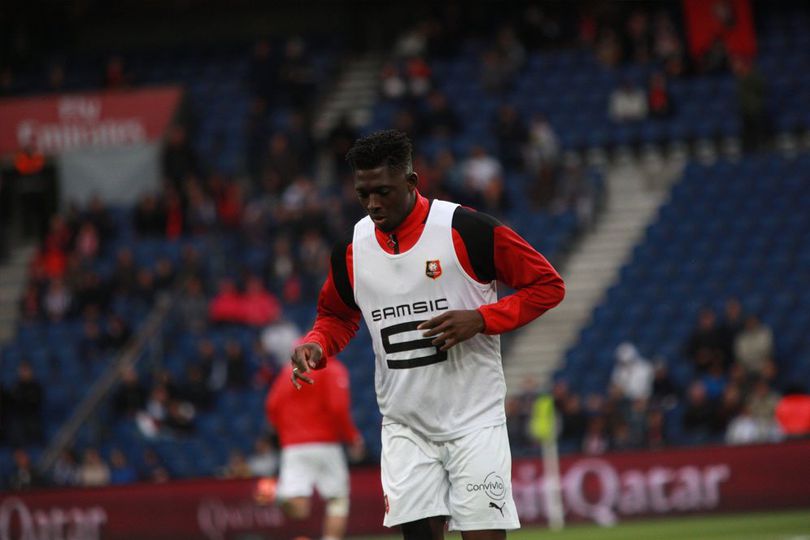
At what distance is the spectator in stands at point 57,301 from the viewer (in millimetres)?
23153

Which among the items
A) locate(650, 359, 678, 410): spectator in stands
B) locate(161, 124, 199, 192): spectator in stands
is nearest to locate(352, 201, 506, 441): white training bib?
locate(650, 359, 678, 410): spectator in stands

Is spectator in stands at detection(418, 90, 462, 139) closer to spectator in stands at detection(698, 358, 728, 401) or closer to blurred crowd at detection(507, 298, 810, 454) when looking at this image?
blurred crowd at detection(507, 298, 810, 454)

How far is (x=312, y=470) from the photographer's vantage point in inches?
487

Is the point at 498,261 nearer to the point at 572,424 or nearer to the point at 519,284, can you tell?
the point at 519,284

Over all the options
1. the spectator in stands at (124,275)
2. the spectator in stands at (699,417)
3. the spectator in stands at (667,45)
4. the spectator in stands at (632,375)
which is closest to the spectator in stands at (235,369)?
the spectator in stands at (124,275)

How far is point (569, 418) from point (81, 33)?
17878 millimetres

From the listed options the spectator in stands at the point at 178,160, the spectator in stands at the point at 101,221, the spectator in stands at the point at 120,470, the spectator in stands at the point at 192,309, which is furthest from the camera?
the spectator in stands at the point at 178,160

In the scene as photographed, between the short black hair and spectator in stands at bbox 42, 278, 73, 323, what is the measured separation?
17618 mm

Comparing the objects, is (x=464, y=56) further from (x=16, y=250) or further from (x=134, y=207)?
(x=16, y=250)

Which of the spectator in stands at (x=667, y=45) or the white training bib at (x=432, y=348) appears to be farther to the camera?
the spectator in stands at (x=667, y=45)

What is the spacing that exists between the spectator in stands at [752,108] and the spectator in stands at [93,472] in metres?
11.5

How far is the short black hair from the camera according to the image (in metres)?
6.26

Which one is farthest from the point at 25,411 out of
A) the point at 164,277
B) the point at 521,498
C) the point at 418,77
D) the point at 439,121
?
the point at 418,77

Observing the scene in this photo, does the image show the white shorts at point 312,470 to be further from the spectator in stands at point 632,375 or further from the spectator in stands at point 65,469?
the spectator in stands at point 65,469
